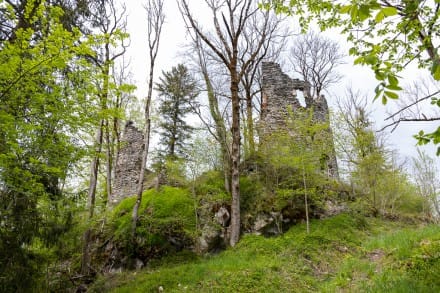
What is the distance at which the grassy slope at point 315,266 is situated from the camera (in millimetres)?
4438

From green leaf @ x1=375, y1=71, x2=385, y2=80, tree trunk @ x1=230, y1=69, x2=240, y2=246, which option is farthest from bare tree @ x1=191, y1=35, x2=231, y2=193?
green leaf @ x1=375, y1=71, x2=385, y2=80

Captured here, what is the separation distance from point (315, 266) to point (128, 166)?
10.8 m

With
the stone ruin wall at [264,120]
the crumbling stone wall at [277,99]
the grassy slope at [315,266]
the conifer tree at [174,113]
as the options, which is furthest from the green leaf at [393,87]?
the conifer tree at [174,113]

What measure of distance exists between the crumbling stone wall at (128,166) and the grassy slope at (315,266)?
6608 mm

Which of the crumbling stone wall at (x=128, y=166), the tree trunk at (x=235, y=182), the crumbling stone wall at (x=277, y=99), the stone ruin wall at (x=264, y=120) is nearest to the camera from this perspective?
the tree trunk at (x=235, y=182)

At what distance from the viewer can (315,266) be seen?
6742 mm

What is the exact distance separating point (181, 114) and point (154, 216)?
11.8 metres

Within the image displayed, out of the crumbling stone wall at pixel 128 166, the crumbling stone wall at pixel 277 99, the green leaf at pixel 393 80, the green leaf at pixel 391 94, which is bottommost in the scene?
the green leaf at pixel 391 94

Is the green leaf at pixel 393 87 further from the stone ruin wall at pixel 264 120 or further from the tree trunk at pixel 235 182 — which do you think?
the stone ruin wall at pixel 264 120

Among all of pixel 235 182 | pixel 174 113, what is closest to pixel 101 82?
pixel 235 182

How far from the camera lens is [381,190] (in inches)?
488

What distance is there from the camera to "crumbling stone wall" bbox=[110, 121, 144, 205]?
1425 centimetres

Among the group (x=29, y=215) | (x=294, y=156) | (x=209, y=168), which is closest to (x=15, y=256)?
(x=29, y=215)

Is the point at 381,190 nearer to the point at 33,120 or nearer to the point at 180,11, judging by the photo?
the point at 180,11
